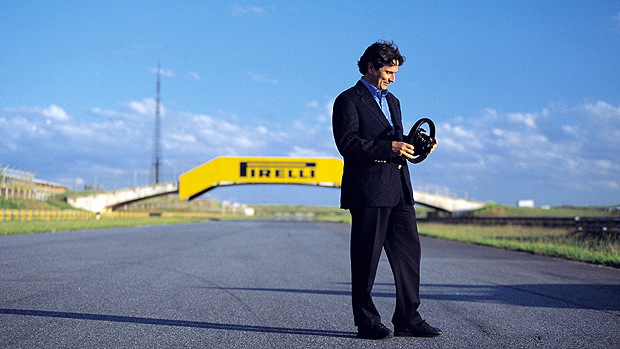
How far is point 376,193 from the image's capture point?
382cm

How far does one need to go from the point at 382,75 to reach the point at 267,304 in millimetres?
2712

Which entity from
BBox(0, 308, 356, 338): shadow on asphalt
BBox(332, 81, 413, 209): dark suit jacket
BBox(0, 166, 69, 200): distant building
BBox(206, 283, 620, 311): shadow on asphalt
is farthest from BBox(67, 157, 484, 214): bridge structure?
BBox(332, 81, 413, 209): dark suit jacket

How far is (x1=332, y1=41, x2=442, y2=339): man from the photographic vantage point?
150 inches

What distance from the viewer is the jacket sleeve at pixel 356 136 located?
3725mm

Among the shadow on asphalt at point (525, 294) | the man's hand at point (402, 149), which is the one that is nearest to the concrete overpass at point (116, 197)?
the shadow on asphalt at point (525, 294)

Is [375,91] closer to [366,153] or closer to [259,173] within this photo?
[366,153]

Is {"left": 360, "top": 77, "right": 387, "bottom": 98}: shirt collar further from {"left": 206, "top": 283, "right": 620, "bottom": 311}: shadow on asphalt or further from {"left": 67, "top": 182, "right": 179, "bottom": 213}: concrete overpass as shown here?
{"left": 67, "top": 182, "right": 179, "bottom": 213}: concrete overpass

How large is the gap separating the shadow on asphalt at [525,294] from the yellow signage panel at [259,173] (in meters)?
43.9

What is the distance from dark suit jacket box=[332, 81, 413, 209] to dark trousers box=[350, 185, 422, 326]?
0.34 feet

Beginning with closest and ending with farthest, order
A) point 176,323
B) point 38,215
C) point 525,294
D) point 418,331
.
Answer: point 418,331 → point 176,323 → point 525,294 → point 38,215

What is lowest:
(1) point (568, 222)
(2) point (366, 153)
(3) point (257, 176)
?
(1) point (568, 222)

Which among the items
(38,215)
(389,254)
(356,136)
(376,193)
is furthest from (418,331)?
(38,215)

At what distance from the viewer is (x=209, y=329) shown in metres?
4.23

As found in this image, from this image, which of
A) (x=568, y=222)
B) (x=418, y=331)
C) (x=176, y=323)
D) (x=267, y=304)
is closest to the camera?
(x=418, y=331)
